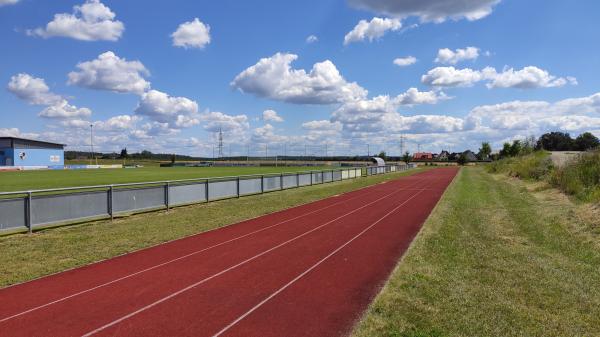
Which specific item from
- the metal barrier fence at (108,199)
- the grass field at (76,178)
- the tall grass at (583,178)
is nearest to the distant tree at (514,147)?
the grass field at (76,178)

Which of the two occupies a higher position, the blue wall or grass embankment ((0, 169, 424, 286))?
the blue wall

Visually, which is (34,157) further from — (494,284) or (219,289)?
(494,284)

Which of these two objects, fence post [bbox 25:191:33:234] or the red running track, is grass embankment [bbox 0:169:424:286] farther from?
the red running track

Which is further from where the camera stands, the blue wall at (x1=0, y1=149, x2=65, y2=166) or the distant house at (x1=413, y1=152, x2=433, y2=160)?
the distant house at (x1=413, y1=152, x2=433, y2=160)

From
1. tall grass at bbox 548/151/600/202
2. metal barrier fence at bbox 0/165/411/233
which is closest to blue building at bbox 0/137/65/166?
metal barrier fence at bbox 0/165/411/233

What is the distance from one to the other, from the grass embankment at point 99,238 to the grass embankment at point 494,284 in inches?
252

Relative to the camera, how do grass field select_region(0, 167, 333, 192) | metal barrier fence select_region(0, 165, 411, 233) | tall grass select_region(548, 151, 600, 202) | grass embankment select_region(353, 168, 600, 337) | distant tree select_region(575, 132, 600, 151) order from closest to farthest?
grass embankment select_region(353, 168, 600, 337) → metal barrier fence select_region(0, 165, 411, 233) → tall grass select_region(548, 151, 600, 202) → grass field select_region(0, 167, 333, 192) → distant tree select_region(575, 132, 600, 151)

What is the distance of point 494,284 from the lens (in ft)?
23.7

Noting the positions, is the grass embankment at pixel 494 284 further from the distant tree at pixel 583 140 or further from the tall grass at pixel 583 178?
the distant tree at pixel 583 140

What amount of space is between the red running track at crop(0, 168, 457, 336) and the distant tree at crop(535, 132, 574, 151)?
129 metres

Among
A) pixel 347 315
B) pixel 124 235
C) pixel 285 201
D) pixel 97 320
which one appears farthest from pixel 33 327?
pixel 285 201

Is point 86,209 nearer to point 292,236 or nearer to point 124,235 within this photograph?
point 124,235

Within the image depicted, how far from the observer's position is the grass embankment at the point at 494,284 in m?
5.48

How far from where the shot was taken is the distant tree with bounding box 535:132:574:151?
121662 mm
